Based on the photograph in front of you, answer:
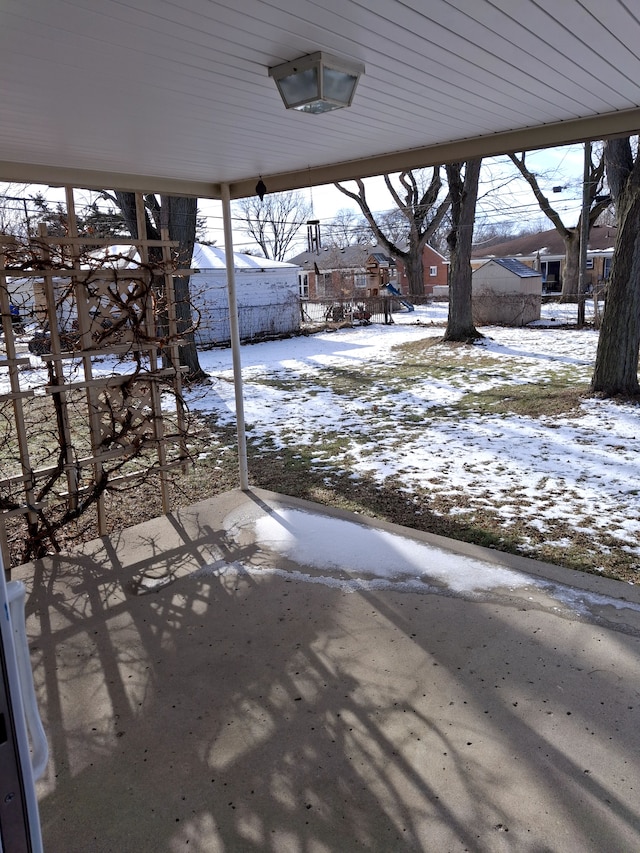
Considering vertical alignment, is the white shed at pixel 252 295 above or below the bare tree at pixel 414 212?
below

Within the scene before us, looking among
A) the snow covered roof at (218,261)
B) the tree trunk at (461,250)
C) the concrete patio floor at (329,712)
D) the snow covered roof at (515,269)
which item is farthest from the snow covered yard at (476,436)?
the snow covered roof at (515,269)

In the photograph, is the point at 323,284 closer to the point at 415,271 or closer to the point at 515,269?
the point at 415,271

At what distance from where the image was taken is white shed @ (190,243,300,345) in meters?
15.5

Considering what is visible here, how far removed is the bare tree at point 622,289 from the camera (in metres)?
7.11

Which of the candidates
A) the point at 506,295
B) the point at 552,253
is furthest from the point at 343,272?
the point at 552,253

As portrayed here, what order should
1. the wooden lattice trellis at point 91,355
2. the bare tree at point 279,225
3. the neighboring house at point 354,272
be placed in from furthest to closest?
the bare tree at point 279,225 < the neighboring house at point 354,272 < the wooden lattice trellis at point 91,355

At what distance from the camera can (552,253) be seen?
117 feet

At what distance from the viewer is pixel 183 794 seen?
199cm

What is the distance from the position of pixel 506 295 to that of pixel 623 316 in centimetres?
1153

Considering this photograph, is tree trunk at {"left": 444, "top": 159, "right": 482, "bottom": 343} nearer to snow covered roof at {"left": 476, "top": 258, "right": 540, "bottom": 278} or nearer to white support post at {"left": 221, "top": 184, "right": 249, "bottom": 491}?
snow covered roof at {"left": 476, "top": 258, "right": 540, "bottom": 278}

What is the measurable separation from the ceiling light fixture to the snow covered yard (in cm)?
277

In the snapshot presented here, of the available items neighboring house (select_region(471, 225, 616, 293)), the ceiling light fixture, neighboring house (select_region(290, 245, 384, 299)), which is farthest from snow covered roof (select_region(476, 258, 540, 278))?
the ceiling light fixture

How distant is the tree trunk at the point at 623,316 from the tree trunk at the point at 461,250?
21.4 feet

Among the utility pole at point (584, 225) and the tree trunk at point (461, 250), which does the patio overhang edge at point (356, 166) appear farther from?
the utility pole at point (584, 225)
